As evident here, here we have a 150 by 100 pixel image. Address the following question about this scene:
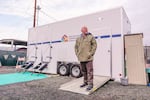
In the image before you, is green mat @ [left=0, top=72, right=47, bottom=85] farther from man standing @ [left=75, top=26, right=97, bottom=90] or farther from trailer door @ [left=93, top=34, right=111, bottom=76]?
man standing @ [left=75, top=26, right=97, bottom=90]

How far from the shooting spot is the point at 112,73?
4.17 meters

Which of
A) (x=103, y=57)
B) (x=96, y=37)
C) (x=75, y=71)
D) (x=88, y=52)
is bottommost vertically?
(x=75, y=71)

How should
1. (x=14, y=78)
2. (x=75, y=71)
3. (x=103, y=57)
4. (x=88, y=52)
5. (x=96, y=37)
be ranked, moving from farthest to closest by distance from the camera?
(x=75, y=71), (x=14, y=78), (x=96, y=37), (x=103, y=57), (x=88, y=52)

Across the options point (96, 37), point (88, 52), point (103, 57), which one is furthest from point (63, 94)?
point (96, 37)

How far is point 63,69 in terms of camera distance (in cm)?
544

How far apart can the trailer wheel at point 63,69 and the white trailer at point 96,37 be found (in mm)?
189

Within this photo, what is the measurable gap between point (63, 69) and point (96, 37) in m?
2.03

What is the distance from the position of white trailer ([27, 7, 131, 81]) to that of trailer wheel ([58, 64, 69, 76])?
19 centimetres

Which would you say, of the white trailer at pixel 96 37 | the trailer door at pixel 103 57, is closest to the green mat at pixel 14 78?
the white trailer at pixel 96 37

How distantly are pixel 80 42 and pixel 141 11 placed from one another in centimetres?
497

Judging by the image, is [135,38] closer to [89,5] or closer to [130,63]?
[130,63]

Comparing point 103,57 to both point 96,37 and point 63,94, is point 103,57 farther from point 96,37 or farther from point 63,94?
point 63,94

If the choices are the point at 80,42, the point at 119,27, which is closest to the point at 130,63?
the point at 119,27

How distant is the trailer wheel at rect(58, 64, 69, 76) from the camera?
527 cm
